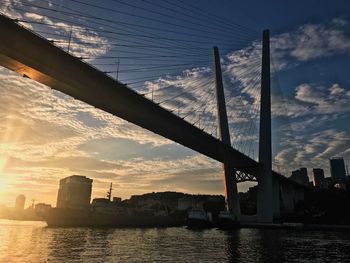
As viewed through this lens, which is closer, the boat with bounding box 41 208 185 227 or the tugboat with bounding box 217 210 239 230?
the tugboat with bounding box 217 210 239 230

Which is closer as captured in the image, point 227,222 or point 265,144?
point 265,144

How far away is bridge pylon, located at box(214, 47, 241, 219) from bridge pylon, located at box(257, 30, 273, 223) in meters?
4.40

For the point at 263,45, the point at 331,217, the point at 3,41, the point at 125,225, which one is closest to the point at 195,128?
the point at 263,45

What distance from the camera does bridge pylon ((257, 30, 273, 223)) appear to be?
181ft

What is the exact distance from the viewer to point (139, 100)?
34656 mm

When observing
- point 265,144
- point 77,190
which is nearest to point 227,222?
point 265,144

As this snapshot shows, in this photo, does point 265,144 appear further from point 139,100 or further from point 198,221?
point 139,100

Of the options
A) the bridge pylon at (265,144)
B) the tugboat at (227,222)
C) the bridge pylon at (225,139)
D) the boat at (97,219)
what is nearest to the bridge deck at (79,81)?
the bridge pylon at (225,139)

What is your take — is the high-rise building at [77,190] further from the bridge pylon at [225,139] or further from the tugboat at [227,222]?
the tugboat at [227,222]

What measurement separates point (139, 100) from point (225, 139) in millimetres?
23714

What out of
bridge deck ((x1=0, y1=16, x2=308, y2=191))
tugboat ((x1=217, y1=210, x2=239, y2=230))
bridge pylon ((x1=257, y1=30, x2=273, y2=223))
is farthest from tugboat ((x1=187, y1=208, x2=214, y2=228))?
bridge deck ((x1=0, y1=16, x2=308, y2=191))

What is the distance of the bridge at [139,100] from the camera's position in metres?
23.0

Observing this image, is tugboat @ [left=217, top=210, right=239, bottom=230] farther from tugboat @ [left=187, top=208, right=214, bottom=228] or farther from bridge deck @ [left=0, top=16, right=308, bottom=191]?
bridge deck @ [left=0, top=16, right=308, bottom=191]

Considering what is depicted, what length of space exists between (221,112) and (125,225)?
41.1 m
